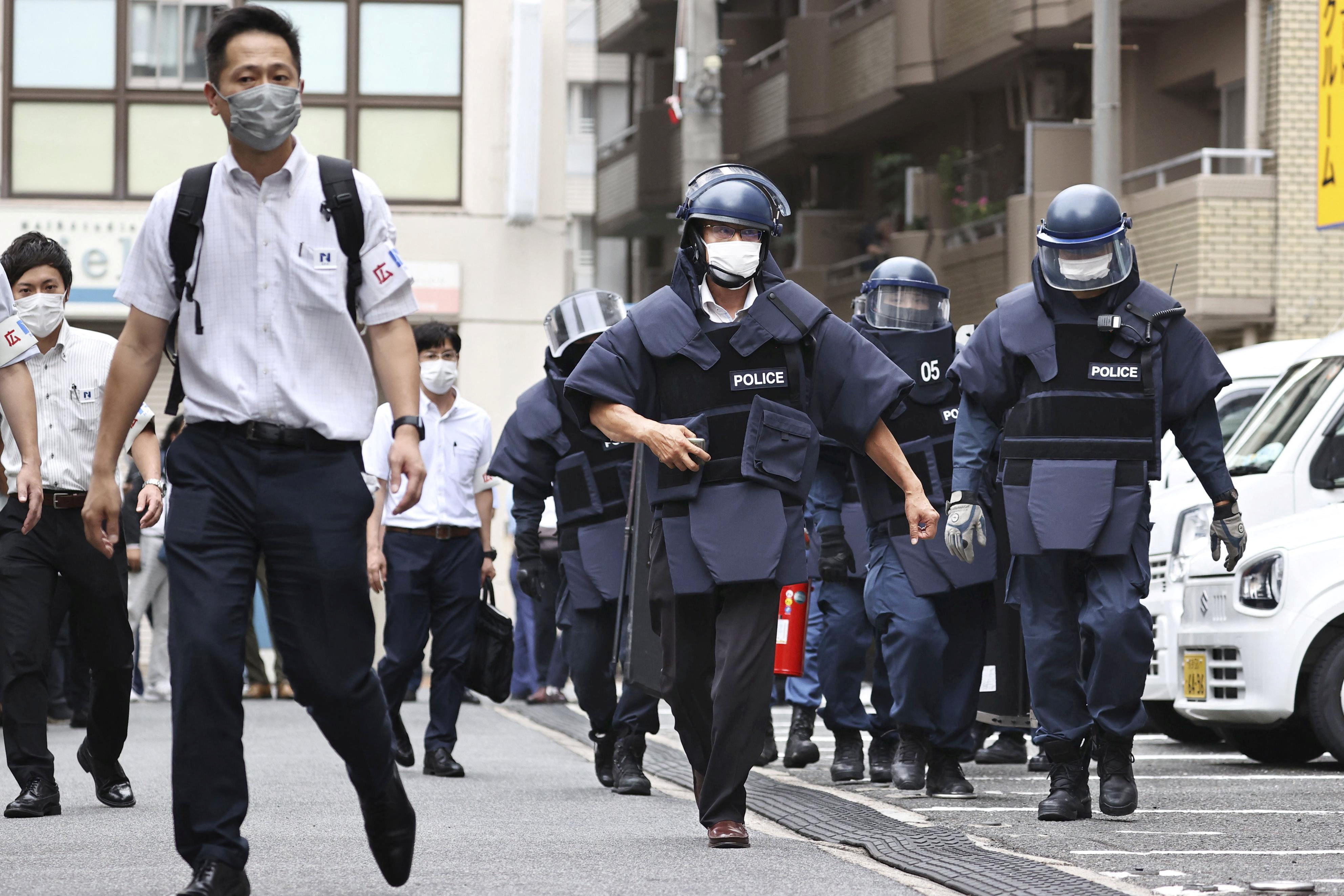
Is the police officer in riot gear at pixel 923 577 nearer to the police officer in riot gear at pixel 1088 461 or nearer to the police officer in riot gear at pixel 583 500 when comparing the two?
the police officer in riot gear at pixel 1088 461

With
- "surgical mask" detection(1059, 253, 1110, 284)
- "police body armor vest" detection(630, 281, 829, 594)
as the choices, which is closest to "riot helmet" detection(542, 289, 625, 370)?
"surgical mask" detection(1059, 253, 1110, 284)

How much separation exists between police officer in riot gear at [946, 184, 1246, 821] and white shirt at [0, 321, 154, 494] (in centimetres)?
330

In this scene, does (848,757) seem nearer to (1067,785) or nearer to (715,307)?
(1067,785)

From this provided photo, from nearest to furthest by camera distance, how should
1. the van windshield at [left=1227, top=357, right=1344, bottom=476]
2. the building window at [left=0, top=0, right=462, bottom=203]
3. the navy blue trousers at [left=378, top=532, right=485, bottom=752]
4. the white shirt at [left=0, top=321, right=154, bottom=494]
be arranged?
the white shirt at [left=0, top=321, right=154, bottom=494] < the navy blue trousers at [left=378, top=532, right=485, bottom=752] < the van windshield at [left=1227, top=357, right=1344, bottom=476] < the building window at [left=0, top=0, right=462, bottom=203]

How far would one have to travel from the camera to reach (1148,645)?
338 inches

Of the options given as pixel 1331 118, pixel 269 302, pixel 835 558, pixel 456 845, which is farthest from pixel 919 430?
pixel 1331 118

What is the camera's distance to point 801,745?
36.5 feet

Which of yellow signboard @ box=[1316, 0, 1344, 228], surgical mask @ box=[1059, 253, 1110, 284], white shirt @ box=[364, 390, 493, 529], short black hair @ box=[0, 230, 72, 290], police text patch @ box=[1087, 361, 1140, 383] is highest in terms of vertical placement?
yellow signboard @ box=[1316, 0, 1344, 228]

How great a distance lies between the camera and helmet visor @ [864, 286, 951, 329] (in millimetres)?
10328

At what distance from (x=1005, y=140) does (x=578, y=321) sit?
20.6 m

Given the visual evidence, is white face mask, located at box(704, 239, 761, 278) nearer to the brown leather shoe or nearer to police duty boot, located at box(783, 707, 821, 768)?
the brown leather shoe

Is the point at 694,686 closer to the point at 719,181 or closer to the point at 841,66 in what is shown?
the point at 719,181

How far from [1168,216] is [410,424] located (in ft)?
63.2

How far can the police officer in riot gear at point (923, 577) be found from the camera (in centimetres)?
966
